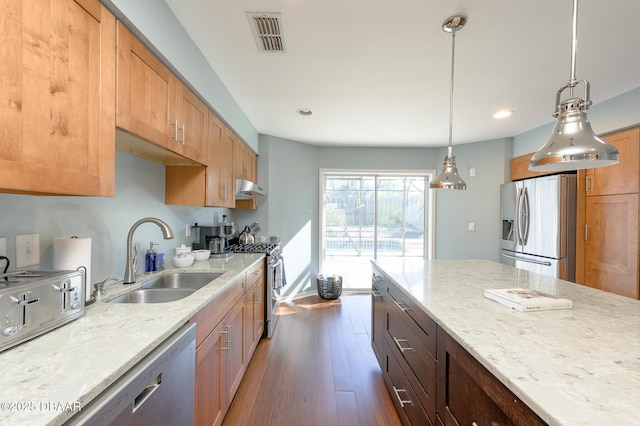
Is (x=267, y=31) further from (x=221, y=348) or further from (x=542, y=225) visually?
(x=542, y=225)

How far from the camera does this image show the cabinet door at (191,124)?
178 cm

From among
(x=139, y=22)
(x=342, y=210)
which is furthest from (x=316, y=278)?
(x=139, y=22)

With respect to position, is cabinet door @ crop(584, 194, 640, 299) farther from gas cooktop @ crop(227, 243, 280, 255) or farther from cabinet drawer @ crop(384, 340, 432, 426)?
gas cooktop @ crop(227, 243, 280, 255)

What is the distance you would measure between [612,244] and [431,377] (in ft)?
9.58

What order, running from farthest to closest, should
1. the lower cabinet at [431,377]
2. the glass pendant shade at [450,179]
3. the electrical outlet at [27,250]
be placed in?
the glass pendant shade at [450,179] → the electrical outlet at [27,250] → the lower cabinet at [431,377]

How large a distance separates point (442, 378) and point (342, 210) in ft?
12.9

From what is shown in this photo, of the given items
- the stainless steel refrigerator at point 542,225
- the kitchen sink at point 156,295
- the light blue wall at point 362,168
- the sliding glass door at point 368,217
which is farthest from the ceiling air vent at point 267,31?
the stainless steel refrigerator at point 542,225

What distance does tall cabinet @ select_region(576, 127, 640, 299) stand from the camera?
2646 mm

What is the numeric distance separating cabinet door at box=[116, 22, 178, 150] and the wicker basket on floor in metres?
3.28

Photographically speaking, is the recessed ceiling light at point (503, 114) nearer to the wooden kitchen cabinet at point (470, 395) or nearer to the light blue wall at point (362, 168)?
the light blue wall at point (362, 168)

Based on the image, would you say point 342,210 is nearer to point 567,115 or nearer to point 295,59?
point 295,59

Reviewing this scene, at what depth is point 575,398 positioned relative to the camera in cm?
65

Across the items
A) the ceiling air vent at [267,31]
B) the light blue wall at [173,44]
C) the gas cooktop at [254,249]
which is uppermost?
the ceiling air vent at [267,31]

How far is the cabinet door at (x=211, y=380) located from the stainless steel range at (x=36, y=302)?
57 cm
